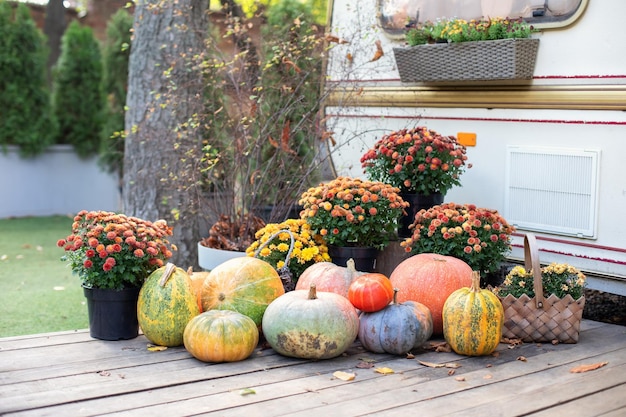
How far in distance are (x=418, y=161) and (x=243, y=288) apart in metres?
1.67

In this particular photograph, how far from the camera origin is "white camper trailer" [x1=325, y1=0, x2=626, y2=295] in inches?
189

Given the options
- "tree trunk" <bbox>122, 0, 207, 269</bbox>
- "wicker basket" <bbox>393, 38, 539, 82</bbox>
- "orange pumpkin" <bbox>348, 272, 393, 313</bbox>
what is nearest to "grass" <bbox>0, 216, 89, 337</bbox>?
"tree trunk" <bbox>122, 0, 207, 269</bbox>

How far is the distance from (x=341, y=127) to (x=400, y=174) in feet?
4.35

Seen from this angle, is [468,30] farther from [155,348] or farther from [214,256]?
[155,348]

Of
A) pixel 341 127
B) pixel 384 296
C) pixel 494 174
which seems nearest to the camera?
pixel 384 296

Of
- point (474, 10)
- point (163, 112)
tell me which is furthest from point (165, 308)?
point (163, 112)

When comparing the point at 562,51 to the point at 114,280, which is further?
the point at 562,51

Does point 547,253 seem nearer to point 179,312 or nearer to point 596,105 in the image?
point 596,105

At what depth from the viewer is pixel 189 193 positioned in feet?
23.6

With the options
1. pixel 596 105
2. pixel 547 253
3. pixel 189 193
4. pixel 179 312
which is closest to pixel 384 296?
pixel 179 312

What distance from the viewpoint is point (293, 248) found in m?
5.12

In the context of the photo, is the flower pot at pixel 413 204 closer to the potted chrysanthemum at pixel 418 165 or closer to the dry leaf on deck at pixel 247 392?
the potted chrysanthemum at pixel 418 165

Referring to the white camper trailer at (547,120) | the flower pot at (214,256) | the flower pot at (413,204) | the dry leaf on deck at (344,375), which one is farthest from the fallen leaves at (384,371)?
the flower pot at (214,256)

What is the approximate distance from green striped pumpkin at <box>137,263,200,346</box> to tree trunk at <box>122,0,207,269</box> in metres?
2.72
